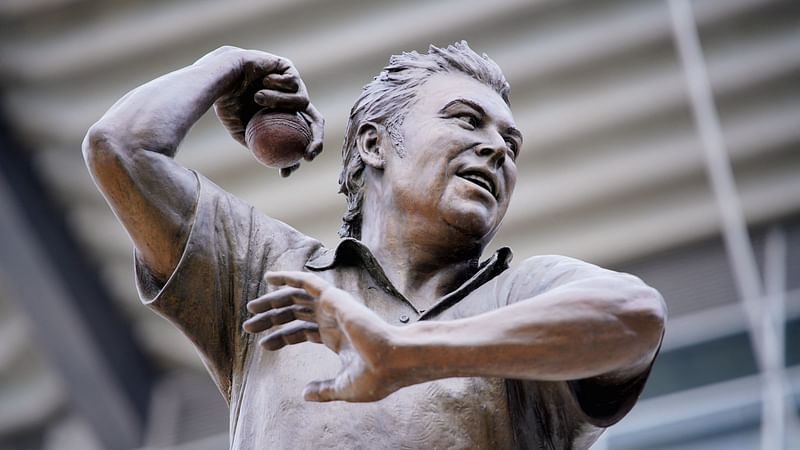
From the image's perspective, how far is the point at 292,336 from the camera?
10.4 ft

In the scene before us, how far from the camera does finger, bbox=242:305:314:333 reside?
3.10 meters

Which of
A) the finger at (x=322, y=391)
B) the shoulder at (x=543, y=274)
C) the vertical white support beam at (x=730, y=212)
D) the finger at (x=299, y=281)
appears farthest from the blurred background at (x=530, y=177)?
the finger at (x=322, y=391)

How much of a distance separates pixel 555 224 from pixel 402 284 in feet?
39.6

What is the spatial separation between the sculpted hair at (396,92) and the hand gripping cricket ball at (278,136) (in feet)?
0.54

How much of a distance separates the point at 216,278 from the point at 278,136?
0.45 meters

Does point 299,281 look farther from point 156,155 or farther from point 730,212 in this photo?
point 730,212

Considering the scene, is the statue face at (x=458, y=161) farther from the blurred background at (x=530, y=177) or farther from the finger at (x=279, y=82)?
the blurred background at (x=530, y=177)

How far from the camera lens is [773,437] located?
43.8 feet

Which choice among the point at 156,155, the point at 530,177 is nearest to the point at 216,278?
the point at 156,155

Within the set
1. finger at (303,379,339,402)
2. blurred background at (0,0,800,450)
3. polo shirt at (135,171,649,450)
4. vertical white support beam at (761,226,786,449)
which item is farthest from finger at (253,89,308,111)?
vertical white support beam at (761,226,786,449)

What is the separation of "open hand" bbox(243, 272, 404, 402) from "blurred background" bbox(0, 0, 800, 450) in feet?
34.5

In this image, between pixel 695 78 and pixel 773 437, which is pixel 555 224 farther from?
pixel 773 437

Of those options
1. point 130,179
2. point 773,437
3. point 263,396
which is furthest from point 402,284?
point 773,437

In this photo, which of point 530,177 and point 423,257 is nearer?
point 423,257
